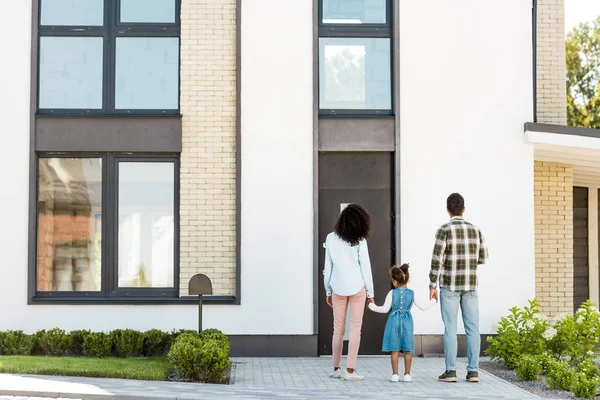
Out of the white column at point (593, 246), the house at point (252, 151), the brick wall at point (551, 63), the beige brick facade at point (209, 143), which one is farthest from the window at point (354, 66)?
the white column at point (593, 246)

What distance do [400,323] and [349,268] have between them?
82 centimetres

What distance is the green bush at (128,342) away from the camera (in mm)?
12078

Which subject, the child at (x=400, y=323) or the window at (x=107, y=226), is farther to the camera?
the window at (x=107, y=226)

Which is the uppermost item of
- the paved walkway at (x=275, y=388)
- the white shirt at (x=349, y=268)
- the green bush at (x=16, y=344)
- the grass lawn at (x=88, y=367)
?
the white shirt at (x=349, y=268)

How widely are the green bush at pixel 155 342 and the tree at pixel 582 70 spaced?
3698cm

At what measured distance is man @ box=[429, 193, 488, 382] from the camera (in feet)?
34.4

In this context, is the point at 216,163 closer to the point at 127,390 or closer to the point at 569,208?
the point at 127,390

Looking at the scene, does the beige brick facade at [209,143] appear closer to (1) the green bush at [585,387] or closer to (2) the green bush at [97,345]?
(2) the green bush at [97,345]

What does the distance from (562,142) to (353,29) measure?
3.25 meters

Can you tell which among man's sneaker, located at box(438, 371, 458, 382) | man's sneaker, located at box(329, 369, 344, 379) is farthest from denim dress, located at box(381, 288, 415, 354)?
man's sneaker, located at box(329, 369, 344, 379)

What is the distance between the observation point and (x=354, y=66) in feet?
43.6

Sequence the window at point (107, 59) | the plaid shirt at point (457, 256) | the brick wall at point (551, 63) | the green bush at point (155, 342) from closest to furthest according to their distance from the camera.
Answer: the plaid shirt at point (457, 256)
the green bush at point (155, 342)
the window at point (107, 59)
the brick wall at point (551, 63)

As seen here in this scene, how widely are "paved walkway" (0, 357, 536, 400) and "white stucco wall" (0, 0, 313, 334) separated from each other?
1621mm

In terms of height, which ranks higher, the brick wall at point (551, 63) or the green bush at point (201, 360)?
the brick wall at point (551, 63)
